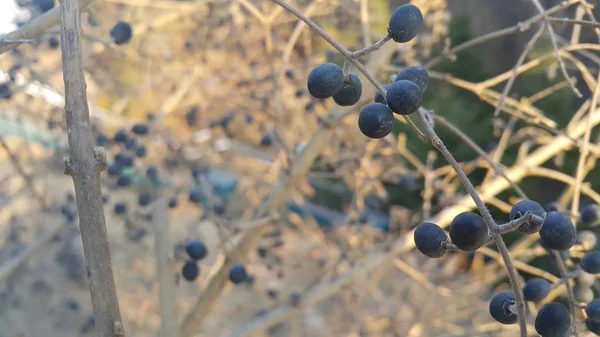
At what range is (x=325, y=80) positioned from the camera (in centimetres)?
87

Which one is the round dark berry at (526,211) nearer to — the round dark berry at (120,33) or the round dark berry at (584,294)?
the round dark berry at (584,294)

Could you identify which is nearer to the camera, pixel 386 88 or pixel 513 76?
pixel 386 88

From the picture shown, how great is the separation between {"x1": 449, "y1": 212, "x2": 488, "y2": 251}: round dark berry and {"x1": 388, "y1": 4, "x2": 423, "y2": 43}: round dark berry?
0.91ft

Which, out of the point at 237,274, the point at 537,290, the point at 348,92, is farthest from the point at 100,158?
the point at 237,274

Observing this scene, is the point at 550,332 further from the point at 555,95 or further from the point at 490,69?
the point at 490,69

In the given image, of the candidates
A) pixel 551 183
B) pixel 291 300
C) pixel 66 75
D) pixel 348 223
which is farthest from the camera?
pixel 551 183

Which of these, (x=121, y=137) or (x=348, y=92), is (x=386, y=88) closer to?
(x=348, y=92)

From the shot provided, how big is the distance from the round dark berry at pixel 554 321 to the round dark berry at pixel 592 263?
0.90ft

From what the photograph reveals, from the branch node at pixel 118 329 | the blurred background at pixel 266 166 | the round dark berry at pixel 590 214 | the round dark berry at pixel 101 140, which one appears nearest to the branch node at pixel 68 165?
the branch node at pixel 118 329

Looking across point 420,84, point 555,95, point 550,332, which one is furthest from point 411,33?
point 555,95

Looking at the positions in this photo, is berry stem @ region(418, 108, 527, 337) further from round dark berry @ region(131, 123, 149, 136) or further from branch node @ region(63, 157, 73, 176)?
round dark berry @ region(131, 123, 149, 136)

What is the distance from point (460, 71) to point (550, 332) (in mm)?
4232

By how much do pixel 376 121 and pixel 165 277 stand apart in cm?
121

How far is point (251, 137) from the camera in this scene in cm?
482
